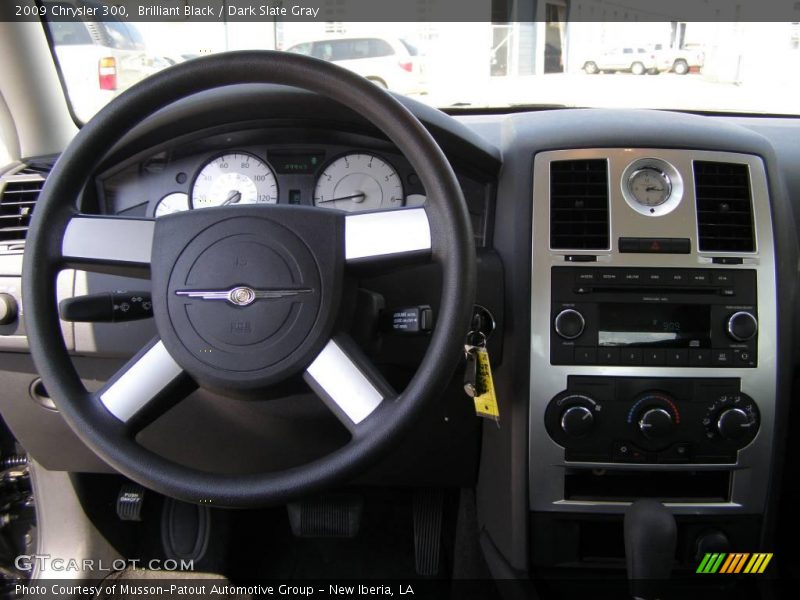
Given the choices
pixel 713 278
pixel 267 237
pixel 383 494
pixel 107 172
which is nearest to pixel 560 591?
pixel 383 494

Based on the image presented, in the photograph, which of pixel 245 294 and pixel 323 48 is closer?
pixel 245 294

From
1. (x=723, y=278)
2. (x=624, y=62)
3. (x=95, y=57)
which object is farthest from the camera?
(x=95, y=57)

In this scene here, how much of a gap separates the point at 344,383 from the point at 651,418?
0.76m

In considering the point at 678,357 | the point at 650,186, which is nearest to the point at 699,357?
the point at 678,357

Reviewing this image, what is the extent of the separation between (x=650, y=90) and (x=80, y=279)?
1.61 m

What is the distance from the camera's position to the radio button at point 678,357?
5.15 ft

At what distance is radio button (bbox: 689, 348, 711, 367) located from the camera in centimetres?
157

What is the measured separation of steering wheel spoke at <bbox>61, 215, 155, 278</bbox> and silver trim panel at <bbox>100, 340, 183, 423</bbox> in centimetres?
17

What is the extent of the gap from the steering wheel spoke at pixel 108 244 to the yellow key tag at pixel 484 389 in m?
0.70

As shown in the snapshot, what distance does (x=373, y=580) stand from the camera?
7.34 ft

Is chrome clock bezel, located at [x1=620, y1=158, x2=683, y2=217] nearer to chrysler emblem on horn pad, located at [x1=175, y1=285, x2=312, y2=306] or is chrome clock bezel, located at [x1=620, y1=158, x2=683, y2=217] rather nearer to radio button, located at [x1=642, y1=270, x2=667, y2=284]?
radio button, located at [x1=642, y1=270, x2=667, y2=284]

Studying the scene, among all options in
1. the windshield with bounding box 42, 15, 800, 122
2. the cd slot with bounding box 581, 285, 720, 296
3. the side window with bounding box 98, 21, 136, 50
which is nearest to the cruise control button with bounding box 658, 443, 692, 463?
the cd slot with bounding box 581, 285, 720, 296

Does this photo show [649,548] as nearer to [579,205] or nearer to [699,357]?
[699,357]

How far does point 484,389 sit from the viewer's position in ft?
4.79
